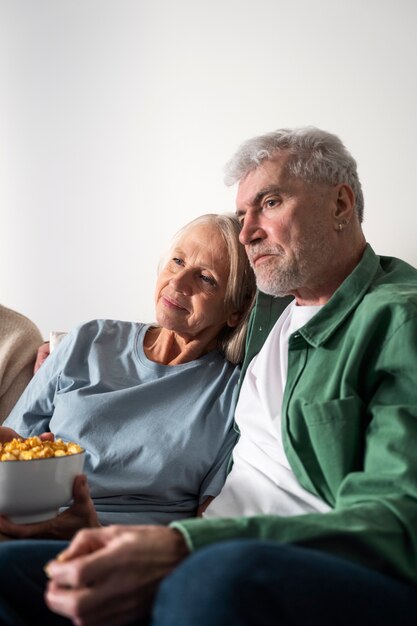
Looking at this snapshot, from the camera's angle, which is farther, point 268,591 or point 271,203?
point 271,203

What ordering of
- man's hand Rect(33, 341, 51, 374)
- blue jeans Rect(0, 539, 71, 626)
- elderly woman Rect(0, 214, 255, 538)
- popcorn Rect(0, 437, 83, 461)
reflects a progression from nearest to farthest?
blue jeans Rect(0, 539, 71, 626) < popcorn Rect(0, 437, 83, 461) < elderly woman Rect(0, 214, 255, 538) < man's hand Rect(33, 341, 51, 374)

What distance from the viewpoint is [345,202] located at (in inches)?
62.1

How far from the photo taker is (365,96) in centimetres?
185

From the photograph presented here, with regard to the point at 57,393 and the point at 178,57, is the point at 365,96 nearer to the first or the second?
the point at 178,57

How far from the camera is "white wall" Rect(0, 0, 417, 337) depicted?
1830 mm

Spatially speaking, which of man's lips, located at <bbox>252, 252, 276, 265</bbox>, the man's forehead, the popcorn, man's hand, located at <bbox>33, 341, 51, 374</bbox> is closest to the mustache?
man's lips, located at <bbox>252, 252, 276, 265</bbox>

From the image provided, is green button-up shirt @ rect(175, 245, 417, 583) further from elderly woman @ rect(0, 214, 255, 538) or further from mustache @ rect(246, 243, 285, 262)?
elderly woman @ rect(0, 214, 255, 538)

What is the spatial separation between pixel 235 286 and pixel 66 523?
0.77 meters

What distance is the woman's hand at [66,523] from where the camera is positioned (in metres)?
1.30

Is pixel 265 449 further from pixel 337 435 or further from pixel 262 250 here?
pixel 262 250

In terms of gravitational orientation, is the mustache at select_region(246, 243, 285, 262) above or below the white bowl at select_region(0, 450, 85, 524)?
above

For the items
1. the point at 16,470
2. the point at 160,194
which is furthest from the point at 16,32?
the point at 16,470

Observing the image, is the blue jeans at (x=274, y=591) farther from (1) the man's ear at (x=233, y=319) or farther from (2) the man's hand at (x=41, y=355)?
(2) the man's hand at (x=41, y=355)

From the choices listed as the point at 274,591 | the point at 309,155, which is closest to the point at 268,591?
the point at 274,591
